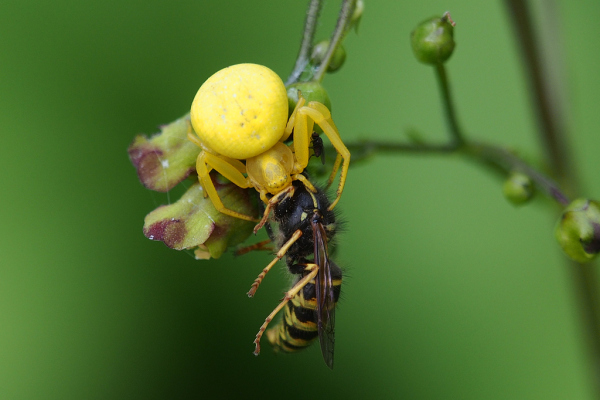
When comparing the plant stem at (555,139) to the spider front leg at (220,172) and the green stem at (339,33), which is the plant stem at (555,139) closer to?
the green stem at (339,33)

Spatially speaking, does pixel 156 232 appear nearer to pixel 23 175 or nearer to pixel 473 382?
pixel 23 175

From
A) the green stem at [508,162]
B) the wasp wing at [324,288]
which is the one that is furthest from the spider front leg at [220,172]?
the green stem at [508,162]

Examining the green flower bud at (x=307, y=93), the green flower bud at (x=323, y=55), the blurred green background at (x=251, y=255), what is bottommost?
the blurred green background at (x=251, y=255)

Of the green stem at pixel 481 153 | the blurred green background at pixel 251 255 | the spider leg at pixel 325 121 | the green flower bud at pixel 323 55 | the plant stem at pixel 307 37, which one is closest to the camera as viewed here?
the spider leg at pixel 325 121

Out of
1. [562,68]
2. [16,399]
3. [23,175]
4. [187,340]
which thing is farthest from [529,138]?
[16,399]

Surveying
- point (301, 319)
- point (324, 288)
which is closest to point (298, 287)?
point (324, 288)
